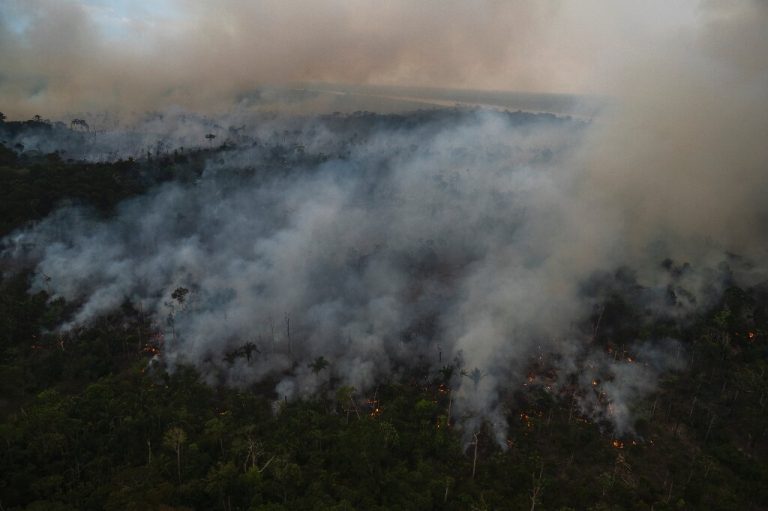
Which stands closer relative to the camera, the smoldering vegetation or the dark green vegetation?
the dark green vegetation

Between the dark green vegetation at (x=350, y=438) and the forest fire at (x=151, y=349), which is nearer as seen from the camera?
the dark green vegetation at (x=350, y=438)

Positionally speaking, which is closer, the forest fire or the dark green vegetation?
the dark green vegetation

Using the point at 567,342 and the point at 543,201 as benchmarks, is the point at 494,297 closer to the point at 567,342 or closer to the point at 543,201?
the point at 567,342

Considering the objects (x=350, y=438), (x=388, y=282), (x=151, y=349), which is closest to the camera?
(x=350, y=438)

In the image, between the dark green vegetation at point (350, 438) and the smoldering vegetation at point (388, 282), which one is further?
the smoldering vegetation at point (388, 282)
